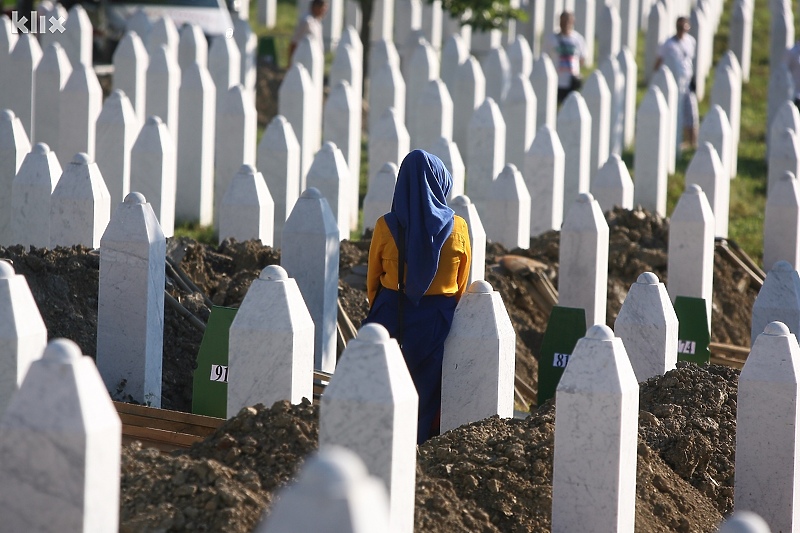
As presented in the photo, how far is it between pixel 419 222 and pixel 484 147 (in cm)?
574

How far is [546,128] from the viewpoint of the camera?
36.1 ft

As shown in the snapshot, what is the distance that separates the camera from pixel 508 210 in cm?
988

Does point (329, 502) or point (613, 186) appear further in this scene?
point (613, 186)

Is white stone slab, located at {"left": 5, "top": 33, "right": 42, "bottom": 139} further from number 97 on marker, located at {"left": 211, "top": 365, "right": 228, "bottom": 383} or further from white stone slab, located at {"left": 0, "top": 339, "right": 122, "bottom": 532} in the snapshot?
white stone slab, located at {"left": 0, "top": 339, "right": 122, "bottom": 532}

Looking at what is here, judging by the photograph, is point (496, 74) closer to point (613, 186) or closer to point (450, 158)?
point (613, 186)

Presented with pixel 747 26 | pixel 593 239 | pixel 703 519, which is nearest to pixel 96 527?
pixel 703 519

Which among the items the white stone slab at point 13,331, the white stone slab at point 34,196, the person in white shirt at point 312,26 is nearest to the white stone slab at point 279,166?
the white stone slab at point 34,196

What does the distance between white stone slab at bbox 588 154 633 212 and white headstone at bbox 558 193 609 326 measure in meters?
2.59

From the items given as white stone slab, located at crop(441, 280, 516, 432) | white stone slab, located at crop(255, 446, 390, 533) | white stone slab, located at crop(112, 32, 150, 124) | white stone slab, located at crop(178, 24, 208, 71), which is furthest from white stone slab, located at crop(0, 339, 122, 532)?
white stone slab, located at crop(178, 24, 208, 71)

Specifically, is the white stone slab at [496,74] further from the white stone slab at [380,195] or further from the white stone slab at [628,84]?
the white stone slab at [380,195]

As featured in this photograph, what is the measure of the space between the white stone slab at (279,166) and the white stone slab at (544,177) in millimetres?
1869

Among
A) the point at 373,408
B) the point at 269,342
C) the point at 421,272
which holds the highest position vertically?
the point at 421,272

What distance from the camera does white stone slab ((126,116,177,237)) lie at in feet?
31.0

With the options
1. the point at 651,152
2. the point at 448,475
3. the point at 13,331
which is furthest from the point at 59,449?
the point at 651,152
